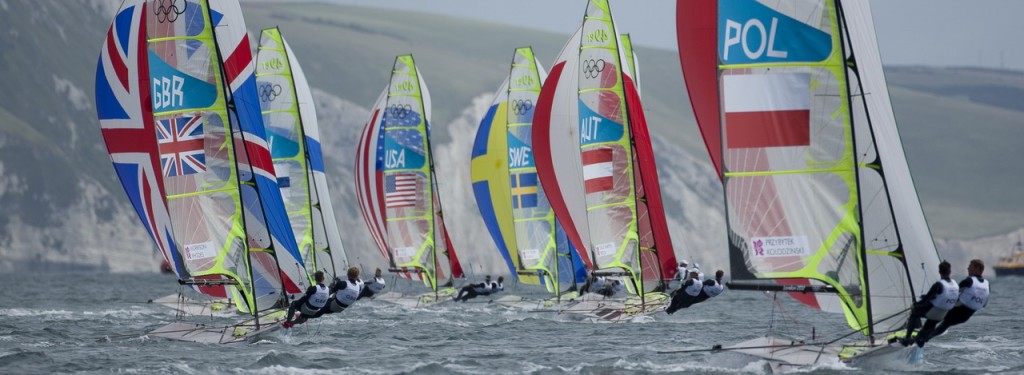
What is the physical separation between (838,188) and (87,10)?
339 feet

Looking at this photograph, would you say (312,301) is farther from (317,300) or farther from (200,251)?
(200,251)

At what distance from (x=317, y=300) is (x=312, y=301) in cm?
8

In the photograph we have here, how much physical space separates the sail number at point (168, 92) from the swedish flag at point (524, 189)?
1677 cm

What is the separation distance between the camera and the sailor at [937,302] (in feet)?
52.7

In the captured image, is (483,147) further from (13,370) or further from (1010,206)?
(1010,206)

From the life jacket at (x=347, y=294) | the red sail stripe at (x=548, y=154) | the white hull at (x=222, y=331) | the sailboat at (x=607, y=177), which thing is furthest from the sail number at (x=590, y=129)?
the life jacket at (x=347, y=294)

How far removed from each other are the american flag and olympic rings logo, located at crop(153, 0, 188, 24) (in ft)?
54.9

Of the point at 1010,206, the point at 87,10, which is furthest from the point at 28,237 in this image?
the point at 1010,206

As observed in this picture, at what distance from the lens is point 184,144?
71.7ft

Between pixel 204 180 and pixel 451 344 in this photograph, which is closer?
pixel 204 180

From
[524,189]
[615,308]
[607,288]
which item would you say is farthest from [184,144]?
[524,189]

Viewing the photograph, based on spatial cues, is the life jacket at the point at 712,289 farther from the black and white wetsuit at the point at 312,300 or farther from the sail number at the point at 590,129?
the black and white wetsuit at the point at 312,300

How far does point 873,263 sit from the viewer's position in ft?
56.6

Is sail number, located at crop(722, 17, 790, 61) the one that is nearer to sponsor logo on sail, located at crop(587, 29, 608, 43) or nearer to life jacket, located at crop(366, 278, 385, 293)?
sponsor logo on sail, located at crop(587, 29, 608, 43)
